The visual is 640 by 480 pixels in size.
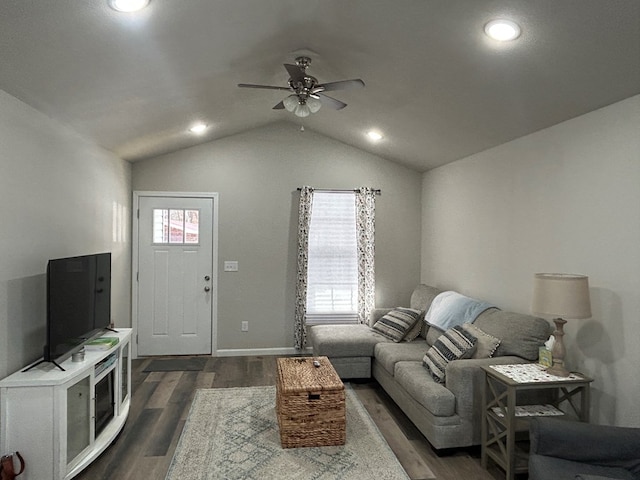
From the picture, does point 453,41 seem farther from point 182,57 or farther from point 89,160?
point 89,160

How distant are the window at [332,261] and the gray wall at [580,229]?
1632mm

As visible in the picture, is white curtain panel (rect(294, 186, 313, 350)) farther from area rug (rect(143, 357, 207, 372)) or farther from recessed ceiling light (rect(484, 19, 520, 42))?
recessed ceiling light (rect(484, 19, 520, 42))

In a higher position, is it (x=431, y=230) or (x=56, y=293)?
(x=431, y=230)

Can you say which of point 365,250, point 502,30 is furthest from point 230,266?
point 502,30

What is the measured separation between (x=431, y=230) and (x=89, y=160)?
154 inches

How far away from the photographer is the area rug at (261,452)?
9.13 feet

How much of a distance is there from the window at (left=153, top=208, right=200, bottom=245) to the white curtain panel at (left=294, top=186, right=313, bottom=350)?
1288 millimetres

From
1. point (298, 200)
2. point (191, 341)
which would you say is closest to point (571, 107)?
point (298, 200)

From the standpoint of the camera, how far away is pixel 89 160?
3.90 metres

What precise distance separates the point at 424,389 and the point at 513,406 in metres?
0.69

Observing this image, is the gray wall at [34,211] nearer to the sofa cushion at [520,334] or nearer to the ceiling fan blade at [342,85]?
Answer: the ceiling fan blade at [342,85]

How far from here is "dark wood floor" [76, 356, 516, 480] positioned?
9.30 ft

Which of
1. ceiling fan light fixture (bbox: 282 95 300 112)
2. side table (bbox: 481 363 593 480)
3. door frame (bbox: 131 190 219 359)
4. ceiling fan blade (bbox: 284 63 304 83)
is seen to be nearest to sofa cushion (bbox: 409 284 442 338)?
side table (bbox: 481 363 593 480)

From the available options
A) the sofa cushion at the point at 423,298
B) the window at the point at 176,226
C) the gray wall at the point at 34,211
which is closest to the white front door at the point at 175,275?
the window at the point at 176,226
